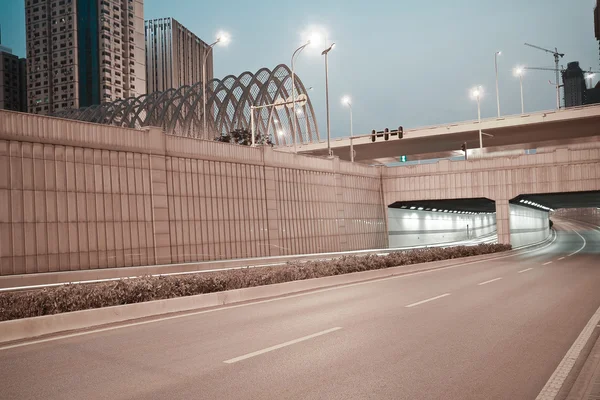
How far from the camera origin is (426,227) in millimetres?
57531

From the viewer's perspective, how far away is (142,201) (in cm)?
2639

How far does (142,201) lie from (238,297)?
1254 centimetres

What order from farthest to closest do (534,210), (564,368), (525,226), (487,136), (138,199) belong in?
(487,136)
(534,210)
(525,226)
(138,199)
(564,368)

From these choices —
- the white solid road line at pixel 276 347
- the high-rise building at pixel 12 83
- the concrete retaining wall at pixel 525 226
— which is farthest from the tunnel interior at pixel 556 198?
the high-rise building at pixel 12 83

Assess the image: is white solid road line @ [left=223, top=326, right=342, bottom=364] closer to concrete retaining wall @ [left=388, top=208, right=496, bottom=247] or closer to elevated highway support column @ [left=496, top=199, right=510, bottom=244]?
elevated highway support column @ [left=496, top=199, right=510, bottom=244]

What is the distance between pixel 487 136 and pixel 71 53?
133926 millimetres

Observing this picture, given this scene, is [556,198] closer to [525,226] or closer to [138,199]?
[525,226]

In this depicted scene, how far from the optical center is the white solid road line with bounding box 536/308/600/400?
6473mm

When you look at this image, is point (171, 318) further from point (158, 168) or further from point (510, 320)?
point (158, 168)

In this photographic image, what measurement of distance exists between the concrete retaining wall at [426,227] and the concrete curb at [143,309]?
99.1ft

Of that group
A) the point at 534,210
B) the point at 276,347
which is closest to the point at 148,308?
the point at 276,347

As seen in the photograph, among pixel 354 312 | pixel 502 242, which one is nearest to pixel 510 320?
pixel 354 312

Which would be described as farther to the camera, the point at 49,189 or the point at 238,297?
the point at 49,189

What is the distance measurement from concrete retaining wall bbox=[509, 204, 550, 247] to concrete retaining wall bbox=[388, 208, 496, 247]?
9084 mm
